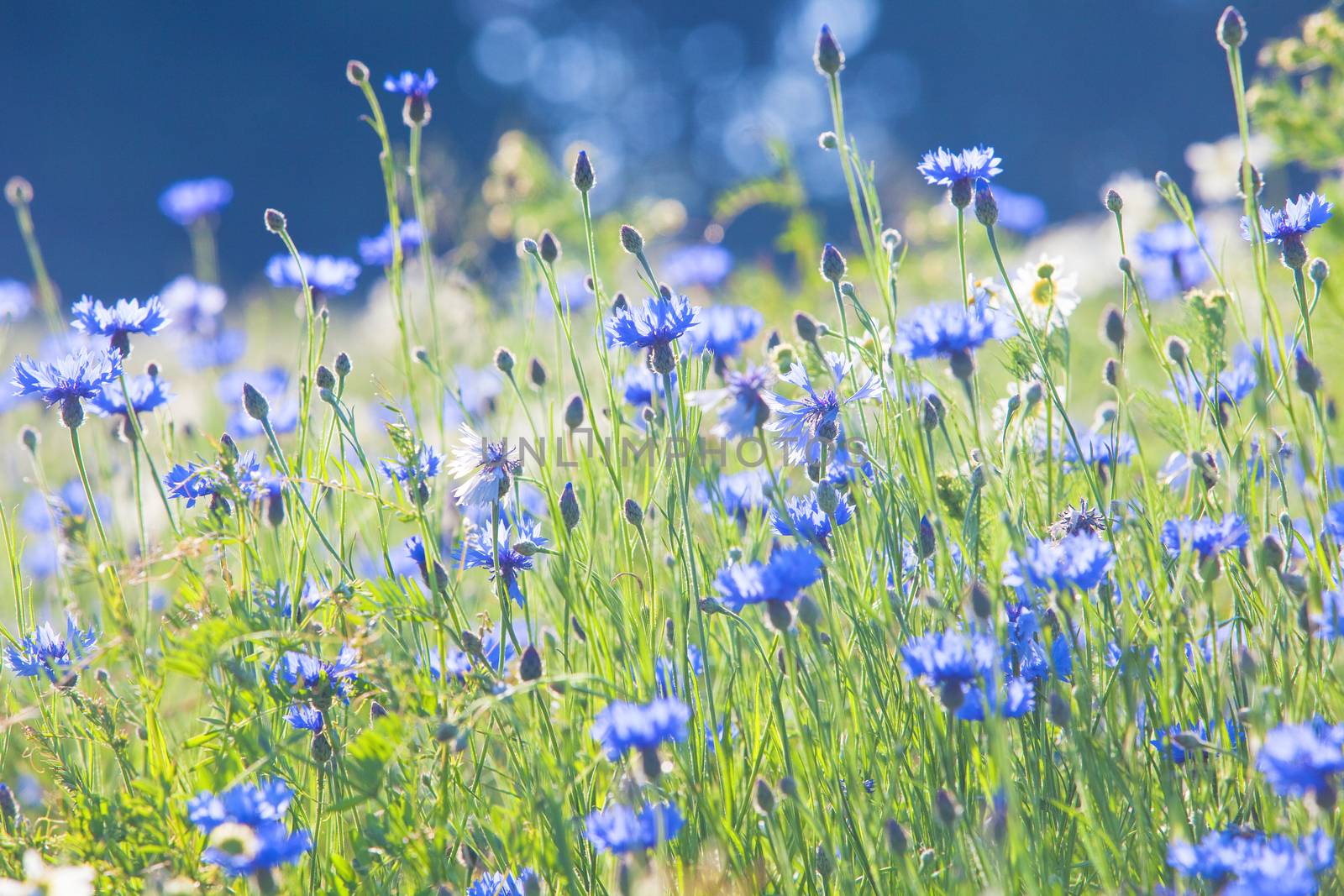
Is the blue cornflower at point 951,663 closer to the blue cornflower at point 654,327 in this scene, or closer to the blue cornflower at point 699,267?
the blue cornflower at point 654,327

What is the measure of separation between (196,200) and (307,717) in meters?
2.01

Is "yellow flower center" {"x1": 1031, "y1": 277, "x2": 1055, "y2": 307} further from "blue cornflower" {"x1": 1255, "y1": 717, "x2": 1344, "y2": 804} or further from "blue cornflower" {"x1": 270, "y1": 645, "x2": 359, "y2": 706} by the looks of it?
"blue cornflower" {"x1": 270, "y1": 645, "x2": 359, "y2": 706}

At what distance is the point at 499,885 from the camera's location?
103 cm

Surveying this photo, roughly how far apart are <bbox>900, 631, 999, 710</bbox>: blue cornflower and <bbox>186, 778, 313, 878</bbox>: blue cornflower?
516 millimetres

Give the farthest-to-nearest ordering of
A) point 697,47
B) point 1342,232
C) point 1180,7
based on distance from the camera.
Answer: point 697,47 → point 1180,7 → point 1342,232

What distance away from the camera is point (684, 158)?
1617 cm

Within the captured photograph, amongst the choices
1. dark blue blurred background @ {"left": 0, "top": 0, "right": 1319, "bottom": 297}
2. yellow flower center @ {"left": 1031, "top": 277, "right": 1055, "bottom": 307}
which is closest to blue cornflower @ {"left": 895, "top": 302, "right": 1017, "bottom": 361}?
yellow flower center @ {"left": 1031, "top": 277, "right": 1055, "bottom": 307}

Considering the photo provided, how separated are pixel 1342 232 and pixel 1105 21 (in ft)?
51.3

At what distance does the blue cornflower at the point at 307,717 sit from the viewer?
1.16 meters

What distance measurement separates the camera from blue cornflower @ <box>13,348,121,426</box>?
1.24m

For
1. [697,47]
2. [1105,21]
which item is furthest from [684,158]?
[1105,21]

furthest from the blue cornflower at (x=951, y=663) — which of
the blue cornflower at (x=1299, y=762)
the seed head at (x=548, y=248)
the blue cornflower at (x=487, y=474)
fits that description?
the seed head at (x=548, y=248)

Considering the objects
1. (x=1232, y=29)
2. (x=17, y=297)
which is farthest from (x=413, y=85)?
(x=17, y=297)

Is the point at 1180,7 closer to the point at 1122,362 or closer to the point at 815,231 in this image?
the point at 815,231
